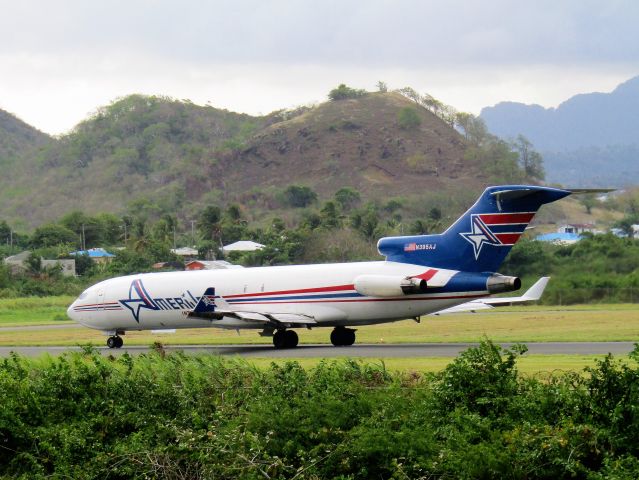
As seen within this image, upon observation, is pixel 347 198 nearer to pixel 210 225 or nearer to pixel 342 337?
pixel 210 225

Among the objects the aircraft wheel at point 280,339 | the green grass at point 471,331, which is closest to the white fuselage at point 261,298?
the aircraft wheel at point 280,339

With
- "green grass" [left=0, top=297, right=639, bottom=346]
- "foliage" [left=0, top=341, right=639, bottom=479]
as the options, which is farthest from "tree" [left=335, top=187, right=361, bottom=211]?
"foliage" [left=0, top=341, right=639, bottom=479]

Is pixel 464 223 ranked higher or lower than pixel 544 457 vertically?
higher

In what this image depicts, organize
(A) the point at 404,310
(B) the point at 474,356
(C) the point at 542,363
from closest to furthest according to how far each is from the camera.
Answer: (B) the point at 474,356 → (C) the point at 542,363 → (A) the point at 404,310

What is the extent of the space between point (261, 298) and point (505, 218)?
31.1 ft

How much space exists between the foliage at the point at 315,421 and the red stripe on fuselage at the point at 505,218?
14.0 meters

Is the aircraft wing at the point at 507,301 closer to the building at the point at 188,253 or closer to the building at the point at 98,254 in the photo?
the building at the point at 188,253

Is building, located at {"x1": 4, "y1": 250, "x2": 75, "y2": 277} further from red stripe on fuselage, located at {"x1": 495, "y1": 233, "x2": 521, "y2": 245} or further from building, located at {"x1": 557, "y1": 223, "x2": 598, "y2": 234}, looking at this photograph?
red stripe on fuselage, located at {"x1": 495, "y1": 233, "x2": 521, "y2": 245}

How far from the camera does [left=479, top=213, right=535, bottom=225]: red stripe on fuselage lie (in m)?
33.7

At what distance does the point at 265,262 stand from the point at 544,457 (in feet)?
227

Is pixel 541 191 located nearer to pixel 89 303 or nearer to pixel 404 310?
pixel 404 310

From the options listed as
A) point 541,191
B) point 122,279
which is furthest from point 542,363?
point 122,279

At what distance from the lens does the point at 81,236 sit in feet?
398

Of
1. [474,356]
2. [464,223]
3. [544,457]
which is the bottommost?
[544,457]
